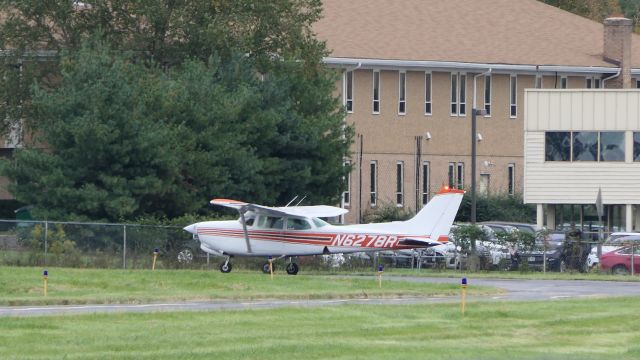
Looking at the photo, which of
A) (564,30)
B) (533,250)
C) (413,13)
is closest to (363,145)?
(413,13)

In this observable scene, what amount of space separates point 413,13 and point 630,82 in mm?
10779

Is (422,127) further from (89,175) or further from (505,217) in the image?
(89,175)

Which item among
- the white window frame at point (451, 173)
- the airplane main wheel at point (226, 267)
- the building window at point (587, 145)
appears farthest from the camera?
the white window frame at point (451, 173)

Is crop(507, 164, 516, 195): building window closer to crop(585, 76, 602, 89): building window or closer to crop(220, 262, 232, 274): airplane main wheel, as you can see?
crop(585, 76, 602, 89): building window

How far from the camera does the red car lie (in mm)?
51312

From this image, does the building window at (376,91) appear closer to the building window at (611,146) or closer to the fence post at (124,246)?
the building window at (611,146)

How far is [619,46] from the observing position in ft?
243

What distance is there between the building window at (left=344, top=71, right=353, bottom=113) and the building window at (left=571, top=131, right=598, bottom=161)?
1238 cm

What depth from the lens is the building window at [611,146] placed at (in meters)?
62.5

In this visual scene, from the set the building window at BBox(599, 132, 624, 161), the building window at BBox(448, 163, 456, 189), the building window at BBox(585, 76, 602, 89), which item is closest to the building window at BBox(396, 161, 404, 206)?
the building window at BBox(448, 163, 456, 189)

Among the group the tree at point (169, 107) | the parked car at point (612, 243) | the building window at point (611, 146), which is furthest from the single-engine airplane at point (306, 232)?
the building window at point (611, 146)

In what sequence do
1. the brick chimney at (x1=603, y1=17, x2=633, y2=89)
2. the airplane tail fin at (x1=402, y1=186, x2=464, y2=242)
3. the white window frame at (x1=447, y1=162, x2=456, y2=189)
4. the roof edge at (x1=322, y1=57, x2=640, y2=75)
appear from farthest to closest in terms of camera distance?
the white window frame at (x1=447, y1=162, x2=456, y2=189) → the brick chimney at (x1=603, y1=17, x2=633, y2=89) → the roof edge at (x1=322, y1=57, x2=640, y2=75) → the airplane tail fin at (x1=402, y1=186, x2=464, y2=242)

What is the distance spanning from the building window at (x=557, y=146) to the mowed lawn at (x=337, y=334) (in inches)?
1281

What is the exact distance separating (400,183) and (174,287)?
38.0 meters
